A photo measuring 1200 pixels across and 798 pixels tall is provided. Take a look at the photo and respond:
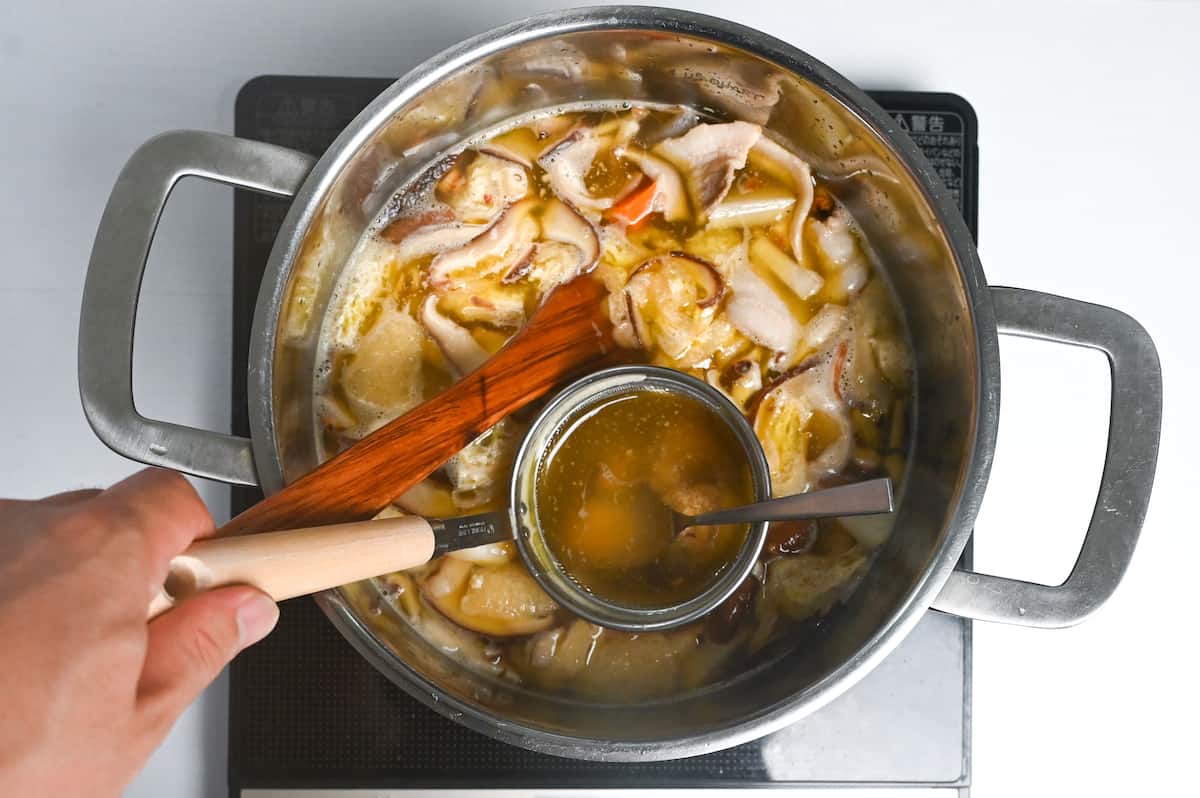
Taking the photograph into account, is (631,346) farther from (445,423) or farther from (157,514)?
(157,514)

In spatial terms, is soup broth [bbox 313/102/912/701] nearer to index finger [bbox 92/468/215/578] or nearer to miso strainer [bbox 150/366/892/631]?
miso strainer [bbox 150/366/892/631]

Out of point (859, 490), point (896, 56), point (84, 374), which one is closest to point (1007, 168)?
point (896, 56)

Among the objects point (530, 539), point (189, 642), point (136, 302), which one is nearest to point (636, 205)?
point (530, 539)

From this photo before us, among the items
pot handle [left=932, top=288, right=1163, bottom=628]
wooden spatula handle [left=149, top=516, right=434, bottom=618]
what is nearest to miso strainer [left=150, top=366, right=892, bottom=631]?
wooden spatula handle [left=149, top=516, right=434, bottom=618]

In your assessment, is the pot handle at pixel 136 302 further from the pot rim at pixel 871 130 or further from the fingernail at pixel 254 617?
the fingernail at pixel 254 617

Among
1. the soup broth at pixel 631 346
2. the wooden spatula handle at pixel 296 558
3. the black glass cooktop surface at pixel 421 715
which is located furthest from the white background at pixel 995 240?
the wooden spatula handle at pixel 296 558

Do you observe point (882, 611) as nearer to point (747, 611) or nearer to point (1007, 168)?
point (747, 611)

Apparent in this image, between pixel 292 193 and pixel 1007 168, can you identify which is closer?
pixel 292 193
